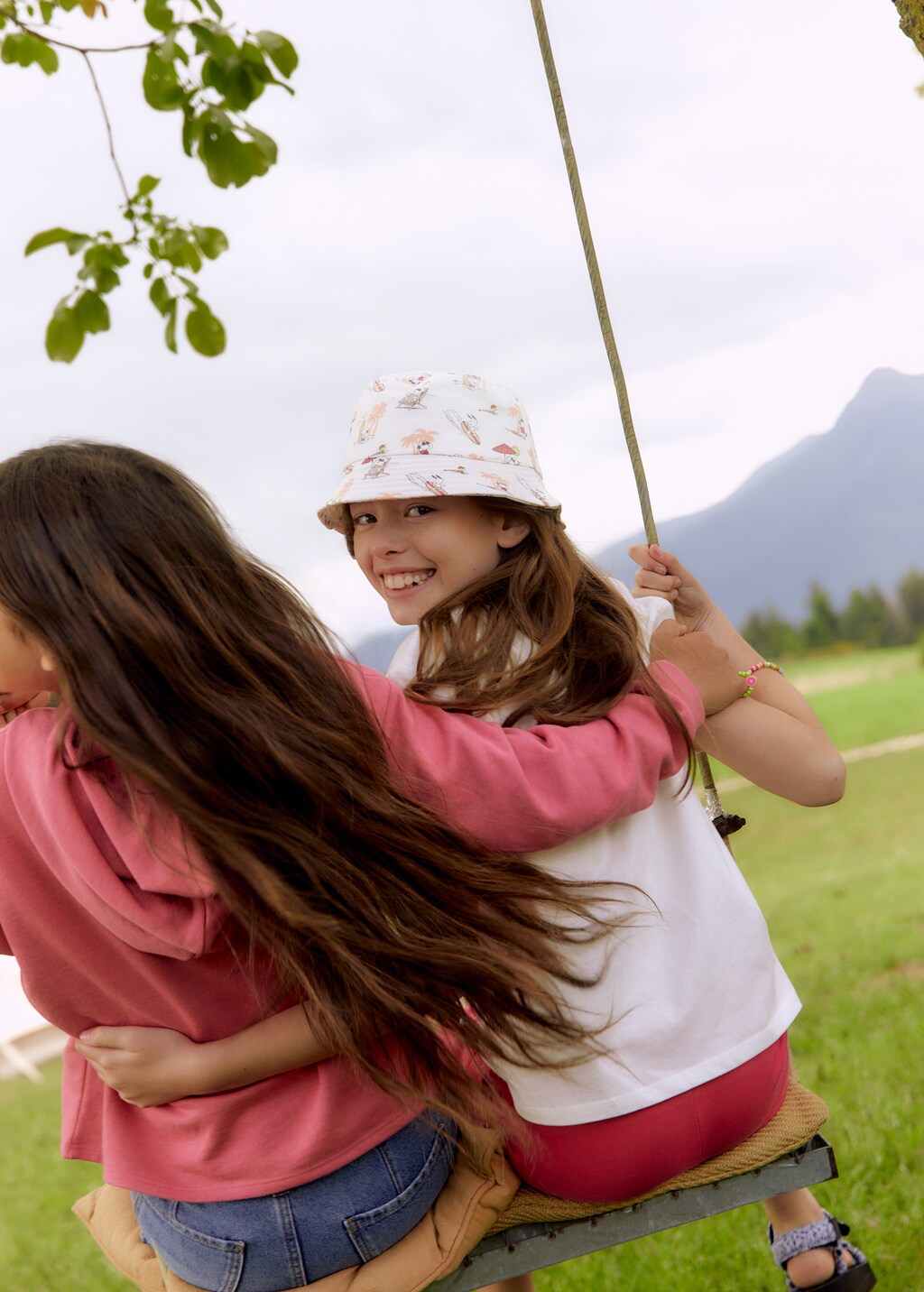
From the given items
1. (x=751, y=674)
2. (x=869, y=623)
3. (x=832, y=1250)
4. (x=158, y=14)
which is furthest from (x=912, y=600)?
(x=751, y=674)

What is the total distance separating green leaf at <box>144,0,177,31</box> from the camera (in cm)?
246

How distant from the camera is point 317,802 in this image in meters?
1.19

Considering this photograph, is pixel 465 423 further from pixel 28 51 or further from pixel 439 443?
pixel 28 51

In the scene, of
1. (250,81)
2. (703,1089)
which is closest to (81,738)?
(703,1089)

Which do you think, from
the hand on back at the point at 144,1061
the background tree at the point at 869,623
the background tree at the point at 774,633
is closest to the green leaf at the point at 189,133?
the hand on back at the point at 144,1061

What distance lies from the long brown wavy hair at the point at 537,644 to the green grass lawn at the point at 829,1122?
1558 millimetres

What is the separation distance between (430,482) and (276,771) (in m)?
0.56

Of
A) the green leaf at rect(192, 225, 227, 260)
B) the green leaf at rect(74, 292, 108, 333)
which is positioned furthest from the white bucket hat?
the green leaf at rect(192, 225, 227, 260)

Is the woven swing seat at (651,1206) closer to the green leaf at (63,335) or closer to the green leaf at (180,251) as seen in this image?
the green leaf at (63,335)

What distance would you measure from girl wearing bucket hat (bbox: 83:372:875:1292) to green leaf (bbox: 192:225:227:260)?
4.14 ft

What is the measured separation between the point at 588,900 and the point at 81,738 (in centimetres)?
56

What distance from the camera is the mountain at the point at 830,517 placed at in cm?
1777

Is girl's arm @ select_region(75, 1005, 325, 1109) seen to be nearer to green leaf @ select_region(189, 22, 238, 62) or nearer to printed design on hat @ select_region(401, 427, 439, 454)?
printed design on hat @ select_region(401, 427, 439, 454)

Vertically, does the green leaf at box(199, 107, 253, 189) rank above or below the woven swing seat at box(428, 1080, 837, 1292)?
above
